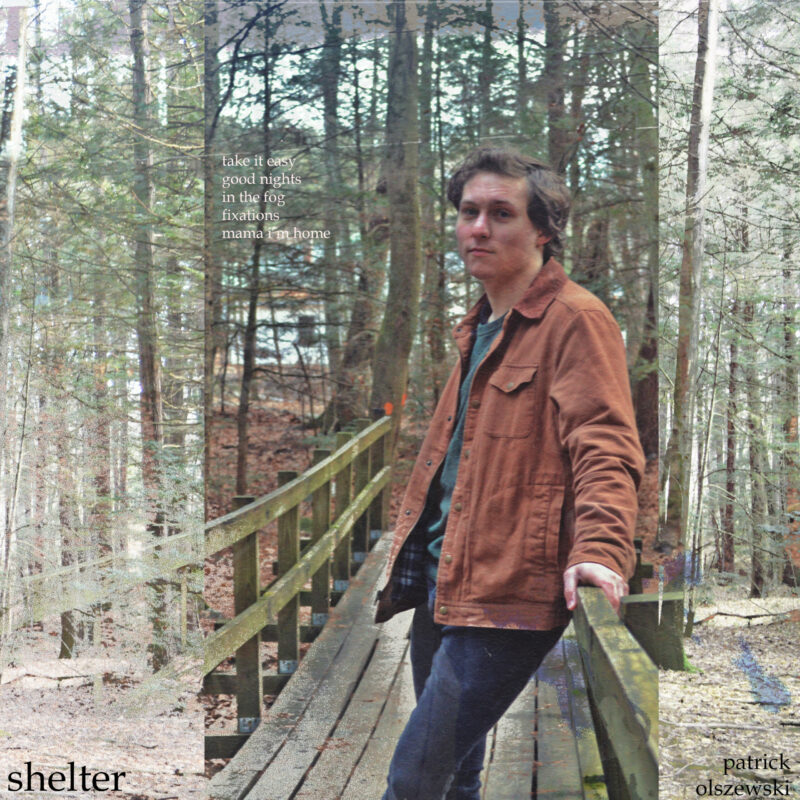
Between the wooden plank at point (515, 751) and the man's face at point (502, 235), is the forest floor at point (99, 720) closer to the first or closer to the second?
the wooden plank at point (515, 751)

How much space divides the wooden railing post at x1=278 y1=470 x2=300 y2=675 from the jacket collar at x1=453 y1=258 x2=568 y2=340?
1.07m

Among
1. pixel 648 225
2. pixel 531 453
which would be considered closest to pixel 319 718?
pixel 531 453

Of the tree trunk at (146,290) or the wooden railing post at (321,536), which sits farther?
the tree trunk at (146,290)

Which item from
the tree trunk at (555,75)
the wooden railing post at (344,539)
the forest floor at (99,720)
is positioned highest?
the tree trunk at (555,75)

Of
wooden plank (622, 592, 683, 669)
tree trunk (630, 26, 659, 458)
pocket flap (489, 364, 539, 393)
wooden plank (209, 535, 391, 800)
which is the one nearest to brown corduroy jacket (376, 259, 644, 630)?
pocket flap (489, 364, 539, 393)

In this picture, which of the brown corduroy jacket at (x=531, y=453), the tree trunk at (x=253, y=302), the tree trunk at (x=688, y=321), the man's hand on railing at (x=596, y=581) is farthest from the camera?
the tree trunk at (x=253, y=302)

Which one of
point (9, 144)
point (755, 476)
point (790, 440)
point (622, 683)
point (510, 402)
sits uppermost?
point (9, 144)

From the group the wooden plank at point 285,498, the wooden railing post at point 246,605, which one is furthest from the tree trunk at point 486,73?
the wooden railing post at point 246,605

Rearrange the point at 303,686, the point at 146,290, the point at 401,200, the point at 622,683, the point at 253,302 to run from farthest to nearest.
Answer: the point at 146,290 < the point at 253,302 < the point at 303,686 < the point at 401,200 < the point at 622,683

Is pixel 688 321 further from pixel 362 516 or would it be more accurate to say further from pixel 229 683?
pixel 229 683

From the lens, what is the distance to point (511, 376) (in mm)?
2855

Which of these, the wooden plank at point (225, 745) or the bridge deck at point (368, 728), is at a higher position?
the bridge deck at point (368, 728)

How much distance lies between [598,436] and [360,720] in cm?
152

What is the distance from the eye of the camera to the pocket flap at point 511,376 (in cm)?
282
